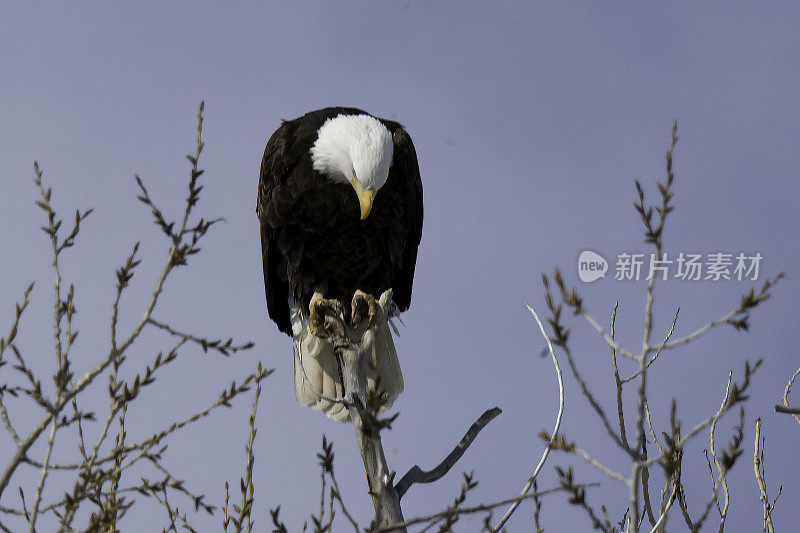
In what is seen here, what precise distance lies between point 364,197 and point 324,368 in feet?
3.91

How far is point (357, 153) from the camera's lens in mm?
4406

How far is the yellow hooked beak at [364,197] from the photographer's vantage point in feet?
14.1

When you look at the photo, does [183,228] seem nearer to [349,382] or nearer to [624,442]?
[624,442]

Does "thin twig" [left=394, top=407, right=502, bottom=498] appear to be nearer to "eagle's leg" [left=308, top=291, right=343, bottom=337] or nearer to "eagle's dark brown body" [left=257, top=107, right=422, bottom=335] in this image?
"eagle's leg" [left=308, top=291, right=343, bottom=337]

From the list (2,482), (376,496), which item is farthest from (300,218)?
(2,482)

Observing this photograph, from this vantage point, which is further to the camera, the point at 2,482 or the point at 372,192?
the point at 372,192

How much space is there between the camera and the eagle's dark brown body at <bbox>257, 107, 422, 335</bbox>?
464 cm

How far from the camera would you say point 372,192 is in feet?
14.4

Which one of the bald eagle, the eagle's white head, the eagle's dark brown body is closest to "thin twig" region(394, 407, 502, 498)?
the bald eagle

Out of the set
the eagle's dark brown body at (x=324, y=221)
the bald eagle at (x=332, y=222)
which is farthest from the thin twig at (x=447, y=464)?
the eagle's dark brown body at (x=324, y=221)

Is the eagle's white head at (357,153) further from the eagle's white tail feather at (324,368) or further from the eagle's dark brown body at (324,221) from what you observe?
the eagle's white tail feather at (324,368)

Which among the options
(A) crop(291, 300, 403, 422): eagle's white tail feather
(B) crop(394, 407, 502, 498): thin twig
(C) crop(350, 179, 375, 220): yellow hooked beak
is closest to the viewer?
(B) crop(394, 407, 502, 498): thin twig

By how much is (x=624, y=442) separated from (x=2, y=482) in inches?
54.3

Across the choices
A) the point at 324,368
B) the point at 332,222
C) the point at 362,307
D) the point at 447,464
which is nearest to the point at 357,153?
the point at 332,222
